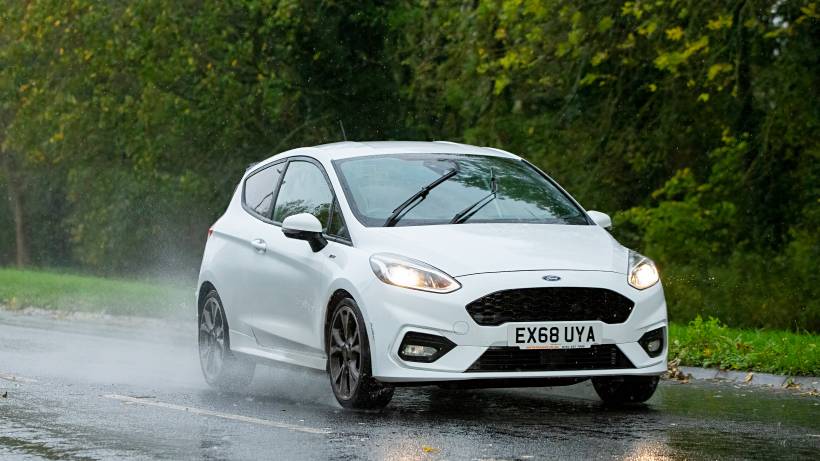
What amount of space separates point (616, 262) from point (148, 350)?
7.26 m

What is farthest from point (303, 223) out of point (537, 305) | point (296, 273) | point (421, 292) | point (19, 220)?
point (19, 220)

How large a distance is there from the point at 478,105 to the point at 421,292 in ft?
55.5

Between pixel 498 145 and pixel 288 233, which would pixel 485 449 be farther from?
pixel 498 145

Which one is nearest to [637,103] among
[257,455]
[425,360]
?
[425,360]

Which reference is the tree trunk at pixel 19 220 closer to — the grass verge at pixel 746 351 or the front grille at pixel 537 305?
the grass verge at pixel 746 351

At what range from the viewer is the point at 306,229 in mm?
11328

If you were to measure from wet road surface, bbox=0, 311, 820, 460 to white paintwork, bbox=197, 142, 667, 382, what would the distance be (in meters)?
0.37

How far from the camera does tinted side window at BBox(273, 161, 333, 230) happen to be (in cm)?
1190

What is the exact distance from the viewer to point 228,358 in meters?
12.9

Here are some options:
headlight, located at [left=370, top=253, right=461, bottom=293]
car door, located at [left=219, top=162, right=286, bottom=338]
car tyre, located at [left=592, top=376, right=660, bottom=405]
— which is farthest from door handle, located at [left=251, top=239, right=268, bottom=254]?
car tyre, located at [left=592, top=376, right=660, bottom=405]

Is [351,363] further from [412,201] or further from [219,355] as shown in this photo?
[219,355]

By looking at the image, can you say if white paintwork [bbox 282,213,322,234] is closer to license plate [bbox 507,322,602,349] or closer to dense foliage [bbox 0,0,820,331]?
license plate [bbox 507,322,602,349]

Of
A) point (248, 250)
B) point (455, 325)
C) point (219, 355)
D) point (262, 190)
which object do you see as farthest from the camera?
point (262, 190)

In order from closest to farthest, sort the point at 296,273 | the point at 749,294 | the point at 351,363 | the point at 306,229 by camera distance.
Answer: the point at 351,363 < the point at 306,229 < the point at 296,273 < the point at 749,294
